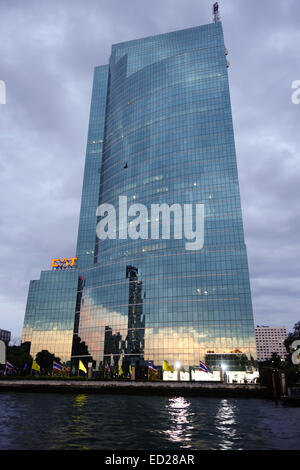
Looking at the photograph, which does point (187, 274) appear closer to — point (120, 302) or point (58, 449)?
point (120, 302)

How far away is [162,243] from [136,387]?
6352 centimetres

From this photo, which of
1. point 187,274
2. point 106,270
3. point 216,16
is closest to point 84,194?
point 106,270

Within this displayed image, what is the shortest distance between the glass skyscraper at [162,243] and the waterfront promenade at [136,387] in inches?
604

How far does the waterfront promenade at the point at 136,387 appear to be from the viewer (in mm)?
76875

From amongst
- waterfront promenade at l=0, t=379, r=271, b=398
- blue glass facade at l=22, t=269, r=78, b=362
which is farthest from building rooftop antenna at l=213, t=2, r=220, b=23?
waterfront promenade at l=0, t=379, r=271, b=398

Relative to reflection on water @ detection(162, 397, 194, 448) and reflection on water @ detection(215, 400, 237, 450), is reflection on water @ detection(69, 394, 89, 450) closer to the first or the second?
reflection on water @ detection(162, 397, 194, 448)

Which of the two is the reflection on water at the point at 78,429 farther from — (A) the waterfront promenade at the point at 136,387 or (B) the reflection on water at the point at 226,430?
(A) the waterfront promenade at the point at 136,387

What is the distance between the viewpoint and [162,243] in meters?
135

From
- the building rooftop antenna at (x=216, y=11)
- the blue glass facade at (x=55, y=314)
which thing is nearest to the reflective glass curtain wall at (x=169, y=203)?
the blue glass facade at (x=55, y=314)

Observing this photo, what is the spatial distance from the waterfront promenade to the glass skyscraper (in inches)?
604

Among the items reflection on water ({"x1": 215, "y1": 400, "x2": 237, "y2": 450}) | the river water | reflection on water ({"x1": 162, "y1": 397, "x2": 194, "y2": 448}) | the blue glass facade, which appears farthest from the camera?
the blue glass facade

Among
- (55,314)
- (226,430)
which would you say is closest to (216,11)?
(55,314)

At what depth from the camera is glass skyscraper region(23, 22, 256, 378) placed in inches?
4707

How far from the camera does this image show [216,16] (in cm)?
18812
